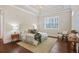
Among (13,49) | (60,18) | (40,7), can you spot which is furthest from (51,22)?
(13,49)

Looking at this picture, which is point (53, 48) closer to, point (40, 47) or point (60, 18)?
point (40, 47)

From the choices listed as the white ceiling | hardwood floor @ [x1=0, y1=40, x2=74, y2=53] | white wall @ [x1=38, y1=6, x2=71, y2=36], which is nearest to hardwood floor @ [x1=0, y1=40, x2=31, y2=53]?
hardwood floor @ [x1=0, y1=40, x2=74, y2=53]

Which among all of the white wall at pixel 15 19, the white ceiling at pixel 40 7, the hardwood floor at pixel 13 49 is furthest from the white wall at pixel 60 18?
the hardwood floor at pixel 13 49

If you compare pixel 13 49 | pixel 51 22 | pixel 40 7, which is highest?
pixel 40 7

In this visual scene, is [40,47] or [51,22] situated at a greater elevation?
[51,22]

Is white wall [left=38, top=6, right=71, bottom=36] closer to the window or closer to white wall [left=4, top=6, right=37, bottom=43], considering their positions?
the window

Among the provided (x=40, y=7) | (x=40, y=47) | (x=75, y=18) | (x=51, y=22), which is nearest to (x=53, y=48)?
(x=40, y=47)

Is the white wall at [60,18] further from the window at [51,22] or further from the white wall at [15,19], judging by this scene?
the white wall at [15,19]

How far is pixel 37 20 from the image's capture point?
5.23ft

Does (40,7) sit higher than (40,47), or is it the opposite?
(40,7)

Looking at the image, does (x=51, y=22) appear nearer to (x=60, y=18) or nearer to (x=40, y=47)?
(x=60, y=18)

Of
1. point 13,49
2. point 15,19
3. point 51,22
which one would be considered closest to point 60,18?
point 51,22
